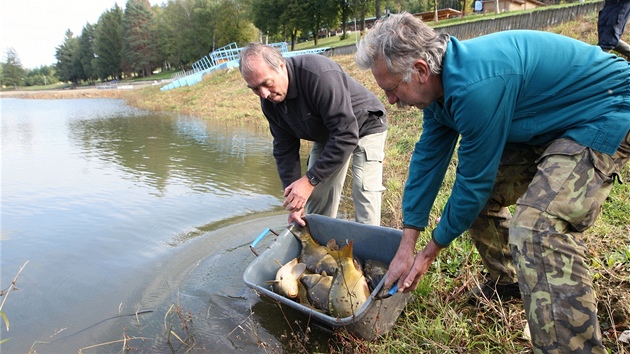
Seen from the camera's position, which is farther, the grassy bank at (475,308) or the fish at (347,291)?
the fish at (347,291)

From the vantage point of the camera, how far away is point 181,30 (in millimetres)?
60594

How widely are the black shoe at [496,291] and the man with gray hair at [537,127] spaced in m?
0.90

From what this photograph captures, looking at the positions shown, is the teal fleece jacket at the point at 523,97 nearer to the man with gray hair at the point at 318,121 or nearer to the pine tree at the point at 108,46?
the man with gray hair at the point at 318,121

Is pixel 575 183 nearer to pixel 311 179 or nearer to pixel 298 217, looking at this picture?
pixel 311 179

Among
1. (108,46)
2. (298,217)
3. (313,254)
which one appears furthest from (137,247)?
(108,46)

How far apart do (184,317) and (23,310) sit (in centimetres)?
159

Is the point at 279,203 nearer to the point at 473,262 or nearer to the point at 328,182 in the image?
the point at 328,182

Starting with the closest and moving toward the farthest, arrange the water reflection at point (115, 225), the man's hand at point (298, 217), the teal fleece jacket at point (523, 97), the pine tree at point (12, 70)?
the teal fleece jacket at point (523, 97), the man's hand at point (298, 217), the water reflection at point (115, 225), the pine tree at point (12, 70)

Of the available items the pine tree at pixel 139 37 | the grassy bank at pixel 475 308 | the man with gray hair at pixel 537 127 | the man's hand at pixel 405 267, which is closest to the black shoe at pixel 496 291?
the grassy bank at pixel 475 308

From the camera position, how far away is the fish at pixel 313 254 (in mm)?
3141

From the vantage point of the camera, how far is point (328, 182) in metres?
3.80

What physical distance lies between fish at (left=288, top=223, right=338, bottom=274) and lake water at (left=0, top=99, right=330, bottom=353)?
507 mm

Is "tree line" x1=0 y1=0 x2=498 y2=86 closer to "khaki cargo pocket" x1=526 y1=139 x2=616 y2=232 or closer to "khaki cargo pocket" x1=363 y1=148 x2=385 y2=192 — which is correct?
"khaki cargo pocket" x1=363 y1=148 x2=385 y2=192

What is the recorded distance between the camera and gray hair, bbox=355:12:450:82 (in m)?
1.83
